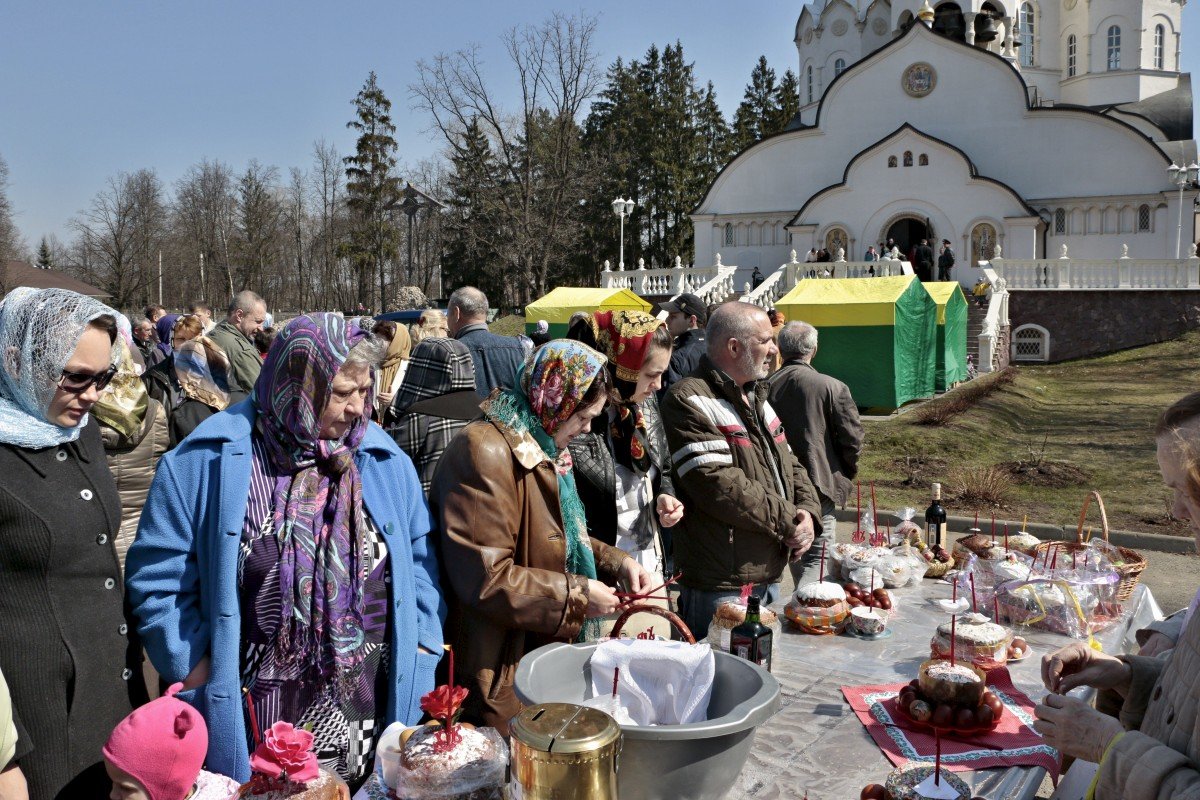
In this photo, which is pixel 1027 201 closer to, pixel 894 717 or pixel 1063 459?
pixel 1063 459

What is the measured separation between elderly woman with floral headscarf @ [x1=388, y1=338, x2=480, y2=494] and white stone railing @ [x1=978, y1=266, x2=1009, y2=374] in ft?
71.5

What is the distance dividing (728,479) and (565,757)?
2228 millimetres

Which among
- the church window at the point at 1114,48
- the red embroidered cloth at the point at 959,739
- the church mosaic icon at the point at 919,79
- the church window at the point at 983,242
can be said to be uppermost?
the church window at the point at 1114,48

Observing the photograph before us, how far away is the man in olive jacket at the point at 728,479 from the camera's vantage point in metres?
3.73

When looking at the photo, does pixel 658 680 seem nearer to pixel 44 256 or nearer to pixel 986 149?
pixel 986 149

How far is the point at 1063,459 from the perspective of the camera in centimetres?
1232

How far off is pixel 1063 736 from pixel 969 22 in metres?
45.4

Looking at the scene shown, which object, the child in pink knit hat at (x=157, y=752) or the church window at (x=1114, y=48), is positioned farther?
the church window at (x=1114, y=48)

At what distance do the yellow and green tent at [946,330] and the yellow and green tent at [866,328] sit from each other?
2.73 metres

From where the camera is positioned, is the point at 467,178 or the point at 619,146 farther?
the point at 619,146

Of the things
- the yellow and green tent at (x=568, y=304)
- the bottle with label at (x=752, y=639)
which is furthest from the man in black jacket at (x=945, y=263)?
the bottle with label at (x=752, y=639)

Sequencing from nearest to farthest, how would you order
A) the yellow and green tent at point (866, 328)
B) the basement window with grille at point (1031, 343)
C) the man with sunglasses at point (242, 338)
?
the man with sunglasses at point (242, 338) → the yellow and green tent at point (866, 328) → the basement window with grille at point (1031, 343)

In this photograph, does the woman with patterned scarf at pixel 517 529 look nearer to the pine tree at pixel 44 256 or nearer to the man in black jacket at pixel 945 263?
the man in black jacket at pixel 945 263

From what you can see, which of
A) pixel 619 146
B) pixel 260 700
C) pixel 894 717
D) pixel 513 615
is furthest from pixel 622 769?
pixel 619 146
